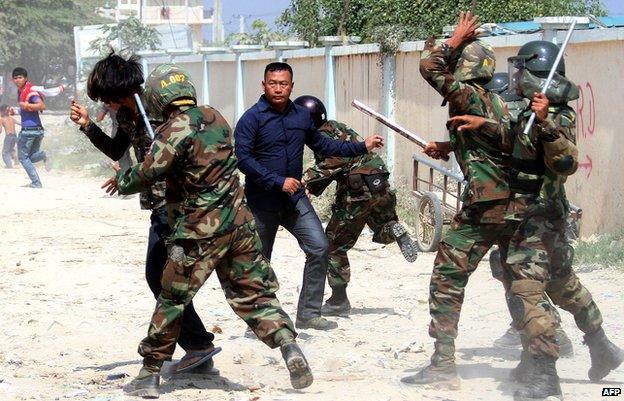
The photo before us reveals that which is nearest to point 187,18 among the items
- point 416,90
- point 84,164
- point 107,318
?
point 84,164

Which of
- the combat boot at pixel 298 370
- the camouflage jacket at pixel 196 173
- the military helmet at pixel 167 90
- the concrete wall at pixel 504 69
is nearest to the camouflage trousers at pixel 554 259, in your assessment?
the combat boot at pixel 298 370

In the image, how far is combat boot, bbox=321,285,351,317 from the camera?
28.1 ft

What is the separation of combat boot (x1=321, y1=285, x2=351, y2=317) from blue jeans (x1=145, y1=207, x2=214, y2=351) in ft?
6.90

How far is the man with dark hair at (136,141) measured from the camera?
6.28m

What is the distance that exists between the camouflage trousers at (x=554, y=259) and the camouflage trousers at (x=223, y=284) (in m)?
1.23

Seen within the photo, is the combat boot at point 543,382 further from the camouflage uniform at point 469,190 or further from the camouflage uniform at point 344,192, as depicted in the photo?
the camouflage uniform at point 344,192

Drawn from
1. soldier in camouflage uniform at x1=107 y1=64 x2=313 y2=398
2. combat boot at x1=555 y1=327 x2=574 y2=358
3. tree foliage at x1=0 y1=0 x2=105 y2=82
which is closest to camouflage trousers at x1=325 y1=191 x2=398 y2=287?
combat boot at x1=555 y1=327 x2=574 y2=358

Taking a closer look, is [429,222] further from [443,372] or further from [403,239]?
[443,372]

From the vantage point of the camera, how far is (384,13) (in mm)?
20422

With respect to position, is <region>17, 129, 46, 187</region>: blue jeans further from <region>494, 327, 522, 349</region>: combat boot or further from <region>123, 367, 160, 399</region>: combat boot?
<region>123, 367, 160, 399</region>: combat boot

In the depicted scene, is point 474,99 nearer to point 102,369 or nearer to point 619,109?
point 102,369

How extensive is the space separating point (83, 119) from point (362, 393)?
6.85 ft

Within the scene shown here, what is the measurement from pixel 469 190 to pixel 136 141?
1771 mm

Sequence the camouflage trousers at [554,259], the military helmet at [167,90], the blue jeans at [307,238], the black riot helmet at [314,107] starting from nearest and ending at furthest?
the camouflage trousers at [554,259], the military helmet at [167,90], the blue jeans at [307,238], the black riot helmet at [314,107]
